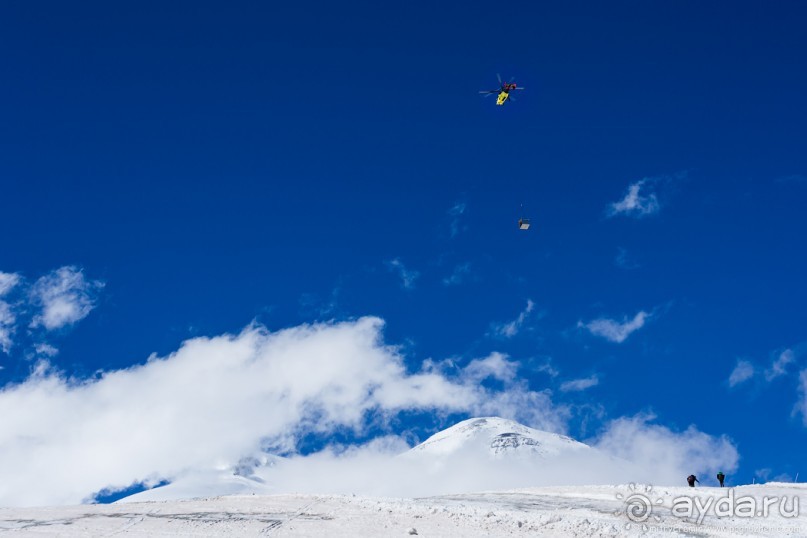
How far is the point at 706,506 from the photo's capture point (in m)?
38.2

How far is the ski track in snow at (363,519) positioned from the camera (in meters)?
30.9

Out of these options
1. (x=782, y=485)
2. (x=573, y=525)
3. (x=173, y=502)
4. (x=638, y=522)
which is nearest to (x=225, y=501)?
(x=173, y=502)

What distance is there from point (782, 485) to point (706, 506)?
15.1 m

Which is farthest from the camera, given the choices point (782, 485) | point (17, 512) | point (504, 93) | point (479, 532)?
point (504, 93)

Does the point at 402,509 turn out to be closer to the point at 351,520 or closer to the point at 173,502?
the point at 351,520

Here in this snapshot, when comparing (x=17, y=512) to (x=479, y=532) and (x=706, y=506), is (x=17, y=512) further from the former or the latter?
(x=706, y=506)

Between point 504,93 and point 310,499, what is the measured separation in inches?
1550

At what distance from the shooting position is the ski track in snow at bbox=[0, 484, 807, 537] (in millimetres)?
30875

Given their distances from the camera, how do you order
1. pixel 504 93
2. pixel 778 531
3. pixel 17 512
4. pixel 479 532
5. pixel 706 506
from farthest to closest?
pixel 504 93 → pixel 706 506 → pixel 17 512 → pixel 778 531 → pixel 479 532

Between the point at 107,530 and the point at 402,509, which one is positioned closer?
the point at 107,530

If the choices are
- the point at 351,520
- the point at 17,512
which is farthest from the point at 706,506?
the point at 17,512

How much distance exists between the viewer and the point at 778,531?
108ft

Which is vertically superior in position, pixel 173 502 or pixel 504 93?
pixel 504 93

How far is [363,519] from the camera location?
108 ft
